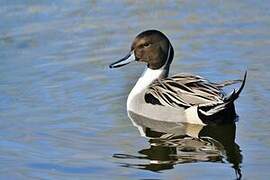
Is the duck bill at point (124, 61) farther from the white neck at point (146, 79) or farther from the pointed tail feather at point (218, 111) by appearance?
the pointed tail feather at point (218, 111)

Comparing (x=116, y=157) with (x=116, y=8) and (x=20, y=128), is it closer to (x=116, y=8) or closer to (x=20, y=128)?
(x=20, y=128)

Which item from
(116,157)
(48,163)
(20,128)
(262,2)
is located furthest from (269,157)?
(262,2)

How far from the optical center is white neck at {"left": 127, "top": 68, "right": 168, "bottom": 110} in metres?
11.5

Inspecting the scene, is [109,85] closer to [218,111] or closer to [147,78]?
[147,78]

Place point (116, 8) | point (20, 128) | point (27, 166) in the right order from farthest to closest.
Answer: point (116, 8) < point (20, 128) < point (27, 166)

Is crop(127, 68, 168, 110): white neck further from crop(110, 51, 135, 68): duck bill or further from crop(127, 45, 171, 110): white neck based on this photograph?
crop(110, 51, 135, 68): duck bill

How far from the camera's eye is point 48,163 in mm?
9289

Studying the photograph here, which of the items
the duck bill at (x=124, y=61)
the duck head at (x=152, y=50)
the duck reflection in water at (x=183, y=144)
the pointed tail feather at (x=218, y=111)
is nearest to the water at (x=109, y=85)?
the duck reflection in water at (x=183, y=144)

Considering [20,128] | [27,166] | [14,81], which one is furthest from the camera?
[14,81]

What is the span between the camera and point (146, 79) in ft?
38.0

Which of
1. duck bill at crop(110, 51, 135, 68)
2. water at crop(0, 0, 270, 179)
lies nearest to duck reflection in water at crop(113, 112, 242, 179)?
water at crop(0, 0, 270, 179)

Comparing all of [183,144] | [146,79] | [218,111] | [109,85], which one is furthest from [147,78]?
[183,144]

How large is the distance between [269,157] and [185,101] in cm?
177

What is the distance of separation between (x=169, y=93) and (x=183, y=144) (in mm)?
1090
